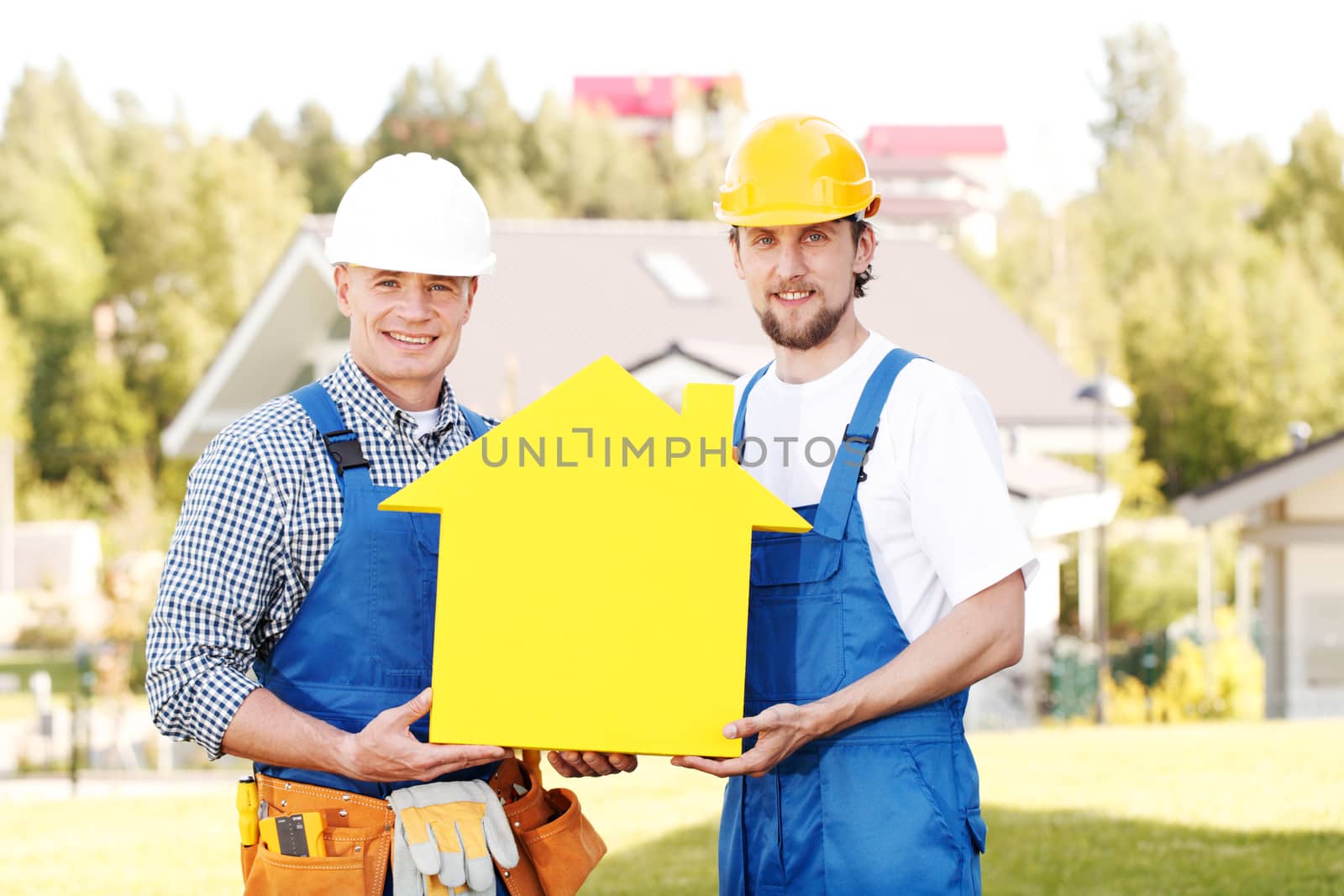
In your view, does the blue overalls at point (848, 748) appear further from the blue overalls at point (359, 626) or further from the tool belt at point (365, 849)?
the blue overalls at point (359, 626)

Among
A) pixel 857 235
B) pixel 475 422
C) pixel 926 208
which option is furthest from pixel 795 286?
pixel 926 208

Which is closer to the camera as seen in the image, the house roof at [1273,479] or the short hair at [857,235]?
the short hair at [857,235]

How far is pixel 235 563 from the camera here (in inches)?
104

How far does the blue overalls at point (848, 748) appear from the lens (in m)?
Result: 2.74

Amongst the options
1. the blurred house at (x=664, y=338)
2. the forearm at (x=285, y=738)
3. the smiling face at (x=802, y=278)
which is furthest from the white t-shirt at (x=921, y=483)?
the blurred house at (x=664, y=338)

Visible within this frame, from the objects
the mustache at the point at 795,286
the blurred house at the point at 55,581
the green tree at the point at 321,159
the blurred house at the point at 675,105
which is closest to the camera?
the mustache at the point at 795,286

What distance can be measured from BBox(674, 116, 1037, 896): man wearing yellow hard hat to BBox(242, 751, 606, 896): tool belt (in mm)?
332

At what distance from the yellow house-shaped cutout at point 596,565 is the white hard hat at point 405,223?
434 mm

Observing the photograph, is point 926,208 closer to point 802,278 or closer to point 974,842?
point 802,278

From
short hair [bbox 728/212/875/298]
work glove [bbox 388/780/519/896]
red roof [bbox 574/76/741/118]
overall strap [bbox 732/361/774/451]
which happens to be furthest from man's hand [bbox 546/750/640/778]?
red roof [bbox 574/76/741/118]

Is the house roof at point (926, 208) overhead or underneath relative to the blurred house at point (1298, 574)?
overhead

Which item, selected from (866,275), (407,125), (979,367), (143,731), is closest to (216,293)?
(407,125)

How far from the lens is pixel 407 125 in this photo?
58.6 meters

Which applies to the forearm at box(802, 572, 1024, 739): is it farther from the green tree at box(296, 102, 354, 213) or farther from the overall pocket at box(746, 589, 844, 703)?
the green tree at box(296, 102, 354, 213)
